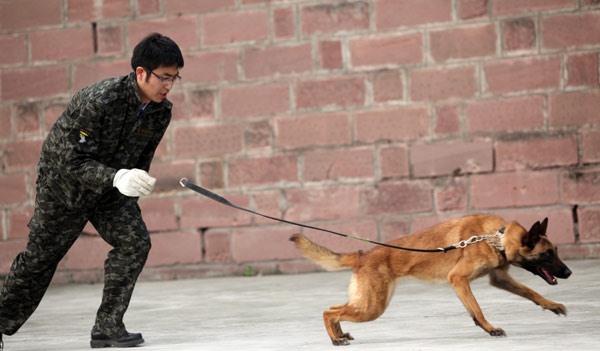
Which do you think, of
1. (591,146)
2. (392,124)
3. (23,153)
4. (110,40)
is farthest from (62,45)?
(591,146)

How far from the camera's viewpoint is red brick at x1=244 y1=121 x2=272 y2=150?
8.65 m

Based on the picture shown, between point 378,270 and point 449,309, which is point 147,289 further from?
point 378,270

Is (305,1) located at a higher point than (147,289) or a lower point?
higher

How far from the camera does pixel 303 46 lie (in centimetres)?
857

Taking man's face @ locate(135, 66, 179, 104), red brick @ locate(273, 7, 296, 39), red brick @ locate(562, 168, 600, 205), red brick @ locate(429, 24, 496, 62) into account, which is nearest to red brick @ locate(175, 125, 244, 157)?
red brick @ locate(273, 7, 296, 39)

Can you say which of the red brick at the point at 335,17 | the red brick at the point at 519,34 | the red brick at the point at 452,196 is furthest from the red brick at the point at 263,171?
the red brick at the point at 519,34

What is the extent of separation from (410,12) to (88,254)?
3917 millimetres

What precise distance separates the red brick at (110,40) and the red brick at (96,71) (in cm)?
Result: 12

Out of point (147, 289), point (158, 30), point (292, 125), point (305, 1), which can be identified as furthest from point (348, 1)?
point (147, 289)

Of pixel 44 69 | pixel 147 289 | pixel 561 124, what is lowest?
pixel 147 289

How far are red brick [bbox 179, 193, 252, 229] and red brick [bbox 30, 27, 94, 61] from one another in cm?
182

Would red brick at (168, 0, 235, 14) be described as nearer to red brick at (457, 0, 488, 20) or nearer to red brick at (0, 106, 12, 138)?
red brick at (0, 106, 12, 138)

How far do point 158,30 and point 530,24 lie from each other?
3537 mm

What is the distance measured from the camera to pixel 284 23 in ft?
28.2
